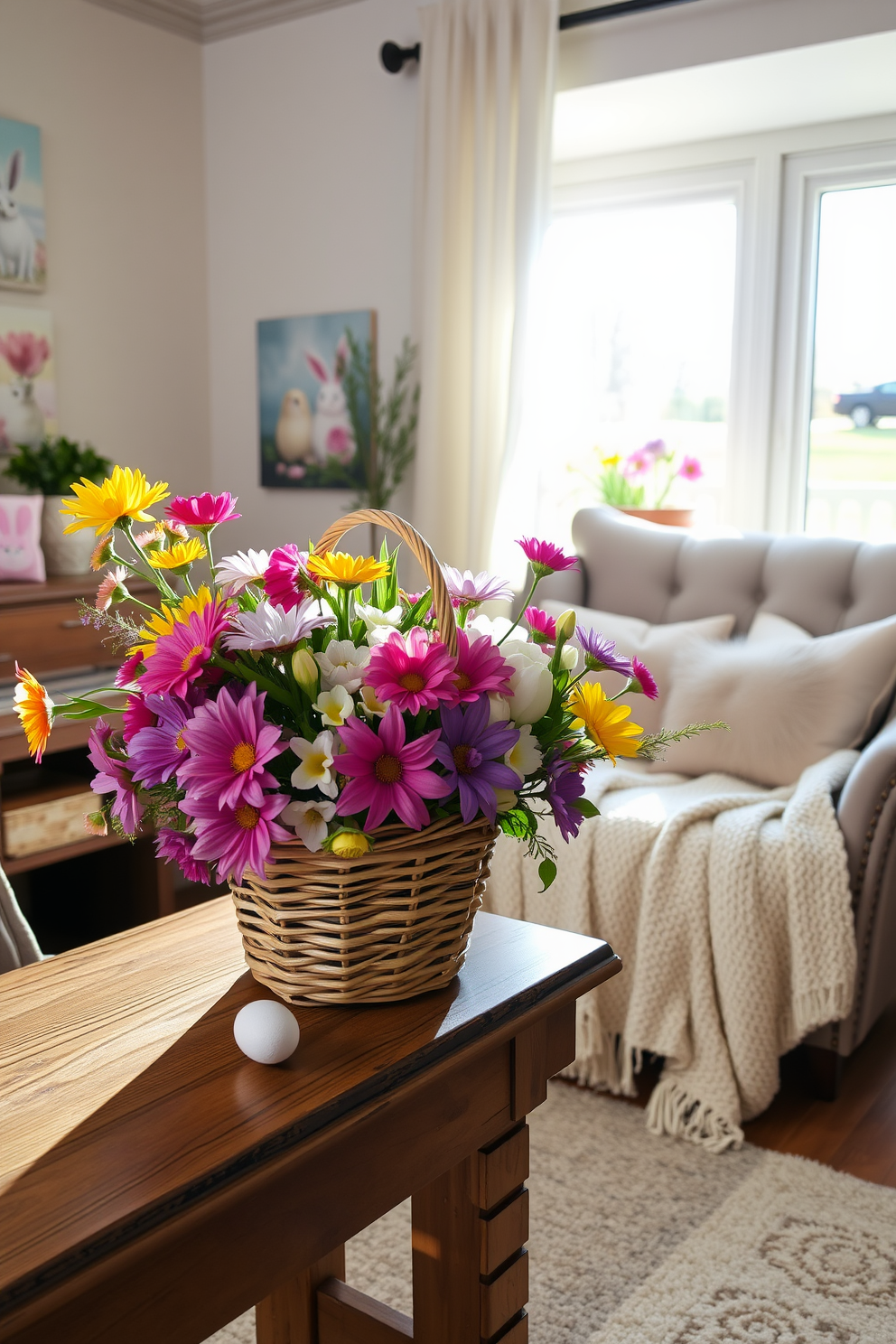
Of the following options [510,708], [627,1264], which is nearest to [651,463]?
[627,1264]

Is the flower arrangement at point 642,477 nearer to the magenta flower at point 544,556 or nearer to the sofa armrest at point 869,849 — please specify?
the sofa armrest at point 869,849

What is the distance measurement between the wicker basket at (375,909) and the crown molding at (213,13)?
9.95ft

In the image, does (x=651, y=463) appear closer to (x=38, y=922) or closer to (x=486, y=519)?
(x=486, y=519)

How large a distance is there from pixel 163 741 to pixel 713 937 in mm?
1502

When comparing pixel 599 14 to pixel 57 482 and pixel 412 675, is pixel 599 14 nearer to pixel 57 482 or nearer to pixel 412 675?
pixel 57 482

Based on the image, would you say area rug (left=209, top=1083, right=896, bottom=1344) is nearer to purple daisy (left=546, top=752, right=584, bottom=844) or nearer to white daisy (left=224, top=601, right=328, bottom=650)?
purple daisy (left=546, top=752, right=584, bottom=844)

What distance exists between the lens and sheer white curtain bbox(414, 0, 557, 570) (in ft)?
9.61

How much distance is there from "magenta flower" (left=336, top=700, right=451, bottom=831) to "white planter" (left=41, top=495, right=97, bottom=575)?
220cm

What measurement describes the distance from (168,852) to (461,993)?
0.28 meters

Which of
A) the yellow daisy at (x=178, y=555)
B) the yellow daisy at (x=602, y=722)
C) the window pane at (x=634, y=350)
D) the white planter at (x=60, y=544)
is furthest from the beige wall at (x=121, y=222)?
the yellow daisy at (x=602, y=722)

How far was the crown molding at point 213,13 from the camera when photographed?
337cm

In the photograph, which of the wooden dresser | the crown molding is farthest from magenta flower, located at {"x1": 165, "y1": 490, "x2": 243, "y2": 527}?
the crown molding

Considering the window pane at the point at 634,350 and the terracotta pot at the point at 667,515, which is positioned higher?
the window pane at the point at 634,350

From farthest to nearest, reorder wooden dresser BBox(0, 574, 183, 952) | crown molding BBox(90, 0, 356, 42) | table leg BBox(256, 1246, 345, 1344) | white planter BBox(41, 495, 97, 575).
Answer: crown molding BBox(90, 0, 356, 42), white planter BBox(41, 495, 97, 575), wooden dresser BBox(0, 574, 183, 952), table leg BBox(256, 1246, 345, 1344)
